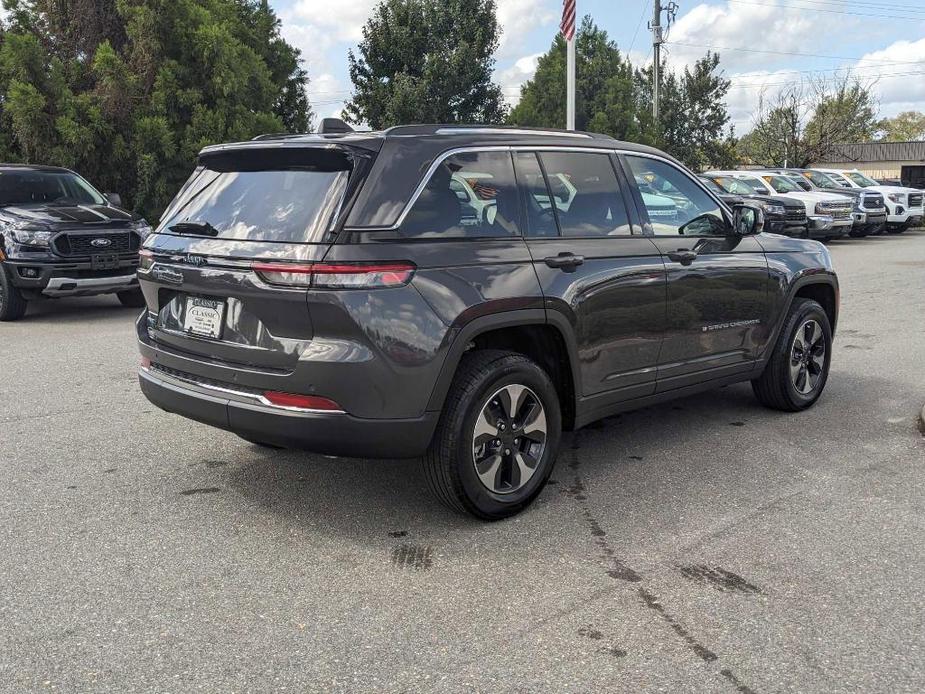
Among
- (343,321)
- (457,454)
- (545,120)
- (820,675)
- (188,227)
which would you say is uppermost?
(545,120)

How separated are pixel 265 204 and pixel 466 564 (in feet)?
6.02

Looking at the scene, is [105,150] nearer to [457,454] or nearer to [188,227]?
[188,227]

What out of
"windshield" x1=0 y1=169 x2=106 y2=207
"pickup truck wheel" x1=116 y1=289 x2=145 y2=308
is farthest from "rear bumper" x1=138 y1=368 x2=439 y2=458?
"windshield" x1=0 y1=169 x2=106 y2=207

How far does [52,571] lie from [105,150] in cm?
1472

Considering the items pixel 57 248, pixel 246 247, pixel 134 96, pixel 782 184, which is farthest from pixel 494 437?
pixel 782 184

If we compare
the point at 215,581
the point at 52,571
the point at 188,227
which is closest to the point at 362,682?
the point at 215,581

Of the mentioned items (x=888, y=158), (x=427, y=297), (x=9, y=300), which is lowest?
(x=9, y=300)

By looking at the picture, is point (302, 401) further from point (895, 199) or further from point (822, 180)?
point (895, 199)

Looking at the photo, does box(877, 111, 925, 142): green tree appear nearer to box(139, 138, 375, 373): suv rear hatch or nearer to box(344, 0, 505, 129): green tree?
box(344, 0, 505, 129): green tree

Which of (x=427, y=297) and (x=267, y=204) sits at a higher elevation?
(x=267, y=204)

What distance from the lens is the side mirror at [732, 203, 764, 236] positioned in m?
5.82

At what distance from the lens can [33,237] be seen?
10.4 metres

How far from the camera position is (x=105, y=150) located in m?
17.0

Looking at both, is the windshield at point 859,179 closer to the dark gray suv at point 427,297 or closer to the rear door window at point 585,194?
the dark gray suv at point 427,297
